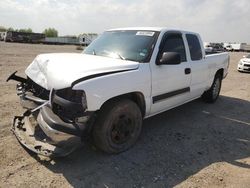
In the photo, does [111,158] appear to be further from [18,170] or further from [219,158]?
[219,158]

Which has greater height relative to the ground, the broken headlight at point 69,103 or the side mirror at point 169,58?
the side mirror at point 169,58

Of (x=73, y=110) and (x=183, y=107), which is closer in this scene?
(x=73, y=110)

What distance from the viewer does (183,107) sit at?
6871 millimetres

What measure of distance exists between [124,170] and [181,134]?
1.81 m

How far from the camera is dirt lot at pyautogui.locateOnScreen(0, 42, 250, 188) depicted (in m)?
3.39

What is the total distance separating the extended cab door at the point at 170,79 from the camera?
446cm

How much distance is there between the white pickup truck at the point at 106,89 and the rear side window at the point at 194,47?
0.11 metres

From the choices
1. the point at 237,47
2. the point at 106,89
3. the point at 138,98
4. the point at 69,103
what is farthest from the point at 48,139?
the point at 237,47

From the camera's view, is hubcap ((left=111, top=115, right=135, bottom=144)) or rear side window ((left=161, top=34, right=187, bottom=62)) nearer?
hubcap ((left=111, top=115, right=135, bottom=144))

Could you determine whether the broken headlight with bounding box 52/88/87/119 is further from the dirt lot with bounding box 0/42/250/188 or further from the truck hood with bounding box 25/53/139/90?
the dirt lot with bounding box 0/42/250/188

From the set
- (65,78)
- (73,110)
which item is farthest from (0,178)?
(65,78)

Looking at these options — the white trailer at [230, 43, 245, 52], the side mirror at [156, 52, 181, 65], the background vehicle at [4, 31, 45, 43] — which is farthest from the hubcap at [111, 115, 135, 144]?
the white trailer at [230, 43, 245, 52]

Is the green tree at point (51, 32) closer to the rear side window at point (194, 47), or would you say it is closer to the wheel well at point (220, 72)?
→ the wheel well at point (220, 72)

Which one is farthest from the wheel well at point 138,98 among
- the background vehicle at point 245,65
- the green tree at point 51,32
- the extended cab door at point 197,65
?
the green tree at point 51,32
